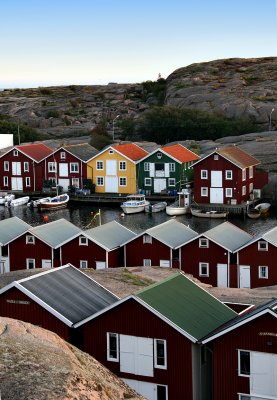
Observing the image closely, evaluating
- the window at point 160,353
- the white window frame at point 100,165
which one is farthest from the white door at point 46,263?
the white window frame at point 100,165

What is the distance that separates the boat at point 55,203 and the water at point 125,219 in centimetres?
37

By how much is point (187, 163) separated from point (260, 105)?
18.8 metres

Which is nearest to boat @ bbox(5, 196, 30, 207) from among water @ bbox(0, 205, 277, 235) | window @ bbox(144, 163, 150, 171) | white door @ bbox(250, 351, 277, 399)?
water @ bbox(0, 205, 277, 235)

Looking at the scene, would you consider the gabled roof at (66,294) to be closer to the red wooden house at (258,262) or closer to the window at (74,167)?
the red wooden house at (258,262)

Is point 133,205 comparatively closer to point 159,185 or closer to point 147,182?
point 159,185

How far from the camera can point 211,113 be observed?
201 feet

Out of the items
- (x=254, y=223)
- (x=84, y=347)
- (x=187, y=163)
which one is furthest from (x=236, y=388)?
(x=187, y=163)

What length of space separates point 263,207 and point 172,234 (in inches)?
639

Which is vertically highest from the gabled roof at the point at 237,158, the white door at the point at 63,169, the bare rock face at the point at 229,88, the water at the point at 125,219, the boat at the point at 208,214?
the bare rock face at the point at 229,88

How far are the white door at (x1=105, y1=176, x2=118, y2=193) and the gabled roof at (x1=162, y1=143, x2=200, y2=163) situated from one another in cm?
346

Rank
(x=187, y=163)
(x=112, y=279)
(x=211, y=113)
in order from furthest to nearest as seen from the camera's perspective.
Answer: (x=211, y=113), (x=187, y=163), (x=112, y=279)

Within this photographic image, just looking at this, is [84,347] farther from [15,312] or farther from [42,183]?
[42,183]

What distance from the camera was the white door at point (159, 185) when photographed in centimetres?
4491

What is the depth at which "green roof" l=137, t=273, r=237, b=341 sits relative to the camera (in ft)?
43.0
